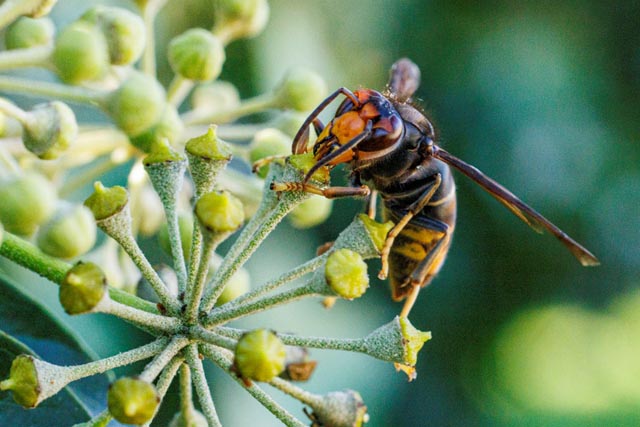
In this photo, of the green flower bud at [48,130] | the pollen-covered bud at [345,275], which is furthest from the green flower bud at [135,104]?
the pollen-covered bud at [345,275]

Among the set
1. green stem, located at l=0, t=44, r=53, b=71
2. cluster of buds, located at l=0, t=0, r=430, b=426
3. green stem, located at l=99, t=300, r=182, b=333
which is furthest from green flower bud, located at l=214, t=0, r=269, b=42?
green stem, located at l=99, t=300, r=182, b=333

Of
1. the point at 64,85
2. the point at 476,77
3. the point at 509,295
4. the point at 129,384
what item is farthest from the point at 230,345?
the point at 476,77

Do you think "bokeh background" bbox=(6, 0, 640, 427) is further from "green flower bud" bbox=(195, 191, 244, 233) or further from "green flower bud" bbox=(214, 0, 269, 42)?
"green flower bud" bbox=(195, 191, 244, 233)

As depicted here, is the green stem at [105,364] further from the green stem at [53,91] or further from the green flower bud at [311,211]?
the green flower bud at [311,211]

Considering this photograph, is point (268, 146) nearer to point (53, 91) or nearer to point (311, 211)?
point (311, 211)

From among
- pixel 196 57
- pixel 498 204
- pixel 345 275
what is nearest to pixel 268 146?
pixel 196 57

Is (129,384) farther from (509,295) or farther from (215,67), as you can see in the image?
(509,295)
